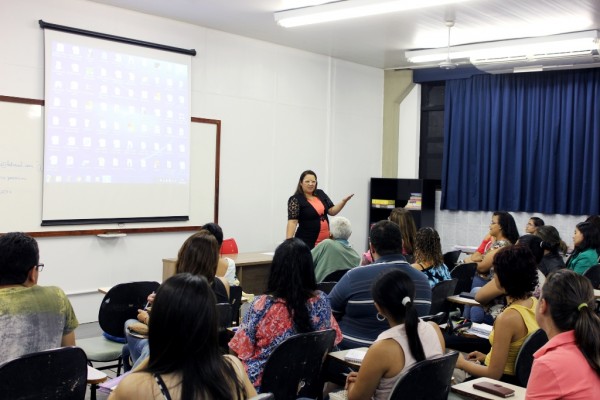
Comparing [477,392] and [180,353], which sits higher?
[180,353]

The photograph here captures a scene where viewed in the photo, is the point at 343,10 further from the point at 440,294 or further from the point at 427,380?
the point at 427,380

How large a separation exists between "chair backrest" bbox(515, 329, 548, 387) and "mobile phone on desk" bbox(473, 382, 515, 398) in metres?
0.25

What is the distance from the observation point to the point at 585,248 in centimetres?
580

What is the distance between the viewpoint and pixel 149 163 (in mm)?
6676

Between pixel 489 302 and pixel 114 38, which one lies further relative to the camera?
pixel 114 38

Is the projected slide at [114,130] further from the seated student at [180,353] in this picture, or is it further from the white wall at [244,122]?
the seated student at [180,353]

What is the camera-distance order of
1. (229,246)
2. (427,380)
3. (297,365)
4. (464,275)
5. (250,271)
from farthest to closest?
(229,246)
(250,271)
(464,275)
(297,365)
(427,380)

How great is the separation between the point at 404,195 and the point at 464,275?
3885 mm

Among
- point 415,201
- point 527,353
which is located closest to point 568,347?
point 527,353

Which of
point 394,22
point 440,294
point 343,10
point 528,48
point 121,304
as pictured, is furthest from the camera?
point 528,48

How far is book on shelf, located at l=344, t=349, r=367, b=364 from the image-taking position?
2.86 meters

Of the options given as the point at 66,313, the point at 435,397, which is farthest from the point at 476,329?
the point at 66,313

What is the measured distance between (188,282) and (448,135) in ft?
25.4

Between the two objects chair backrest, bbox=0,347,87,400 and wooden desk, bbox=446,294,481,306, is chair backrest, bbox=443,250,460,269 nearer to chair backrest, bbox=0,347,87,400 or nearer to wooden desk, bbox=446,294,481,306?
wooden desk, bbox=446,294,481,306
